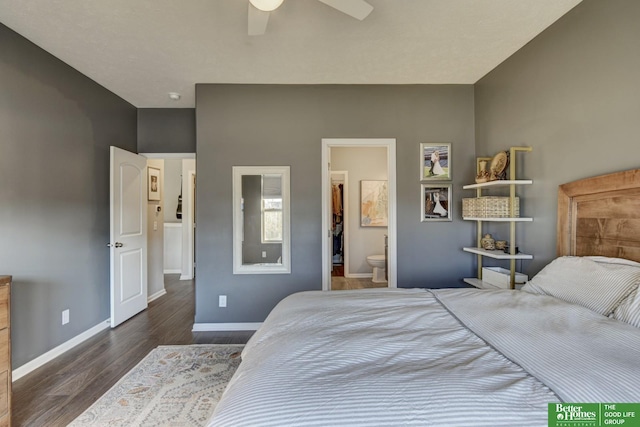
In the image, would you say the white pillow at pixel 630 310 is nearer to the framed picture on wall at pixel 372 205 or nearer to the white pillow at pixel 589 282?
the white pillow at pixel 589 282

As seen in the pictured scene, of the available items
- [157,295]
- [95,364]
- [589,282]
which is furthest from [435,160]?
[157,295]

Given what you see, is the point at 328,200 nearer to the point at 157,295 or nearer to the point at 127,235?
the point at 127,235

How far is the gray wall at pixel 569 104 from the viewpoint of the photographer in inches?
69.1

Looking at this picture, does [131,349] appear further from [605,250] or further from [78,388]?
[605,250]

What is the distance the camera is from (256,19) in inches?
70.4

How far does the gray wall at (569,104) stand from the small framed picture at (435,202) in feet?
2.25

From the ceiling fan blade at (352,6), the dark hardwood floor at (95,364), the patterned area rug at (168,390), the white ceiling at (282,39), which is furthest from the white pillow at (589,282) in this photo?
the dark hardwood floor at (95,364)

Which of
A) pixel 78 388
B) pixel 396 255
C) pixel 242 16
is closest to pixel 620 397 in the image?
pixel 396 255

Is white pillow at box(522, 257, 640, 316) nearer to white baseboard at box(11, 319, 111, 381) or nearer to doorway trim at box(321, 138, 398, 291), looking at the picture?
doorway trim at box(321, 138, 398, 291)

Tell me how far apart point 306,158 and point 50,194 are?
92.0 inches

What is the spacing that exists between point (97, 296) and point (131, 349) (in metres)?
0.85

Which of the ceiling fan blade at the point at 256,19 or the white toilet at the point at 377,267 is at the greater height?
the ceiling fan blade at the point at 256,19

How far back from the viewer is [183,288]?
4957 millimetres

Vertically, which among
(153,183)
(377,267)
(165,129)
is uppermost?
(165,129)
